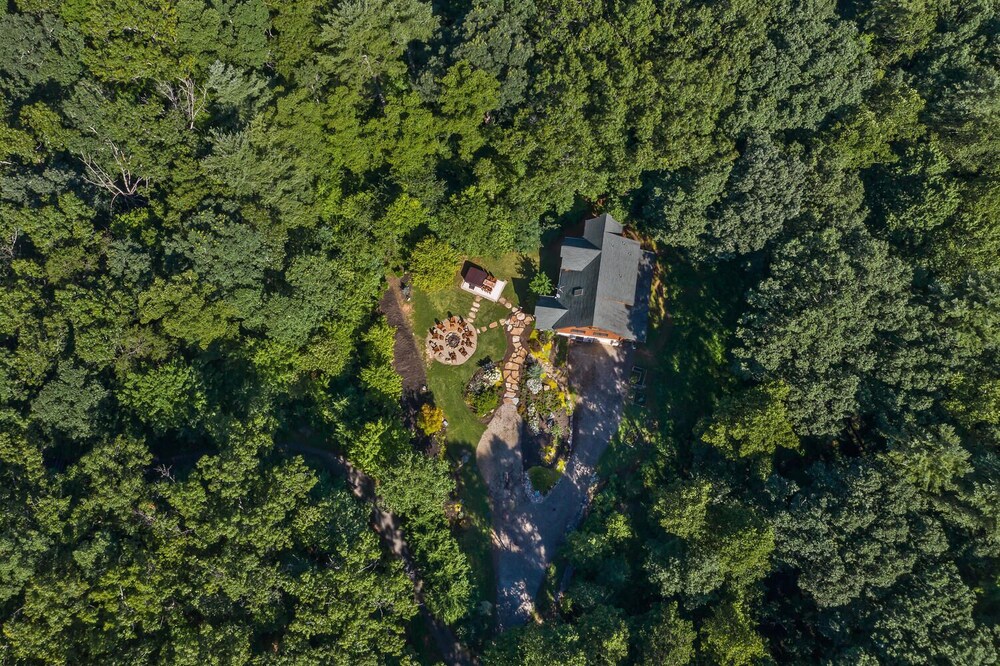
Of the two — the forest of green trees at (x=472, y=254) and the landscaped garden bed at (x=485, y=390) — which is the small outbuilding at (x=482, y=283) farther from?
the landscaped garden bed at (x=485, y=390)

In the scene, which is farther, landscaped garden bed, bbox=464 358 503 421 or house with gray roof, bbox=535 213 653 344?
house with gray roof, bbox=535 213 653 344

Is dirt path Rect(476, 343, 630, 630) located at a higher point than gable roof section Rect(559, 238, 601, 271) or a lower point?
lower

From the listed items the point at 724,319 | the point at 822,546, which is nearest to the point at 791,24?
the point at 724,319

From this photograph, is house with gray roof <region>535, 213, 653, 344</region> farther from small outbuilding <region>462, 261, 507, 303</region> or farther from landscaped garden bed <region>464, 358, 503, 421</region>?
landscaped garden bed <region>464, 358, 503, 421</region>

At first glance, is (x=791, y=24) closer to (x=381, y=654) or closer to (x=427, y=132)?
(x=427, y=132)

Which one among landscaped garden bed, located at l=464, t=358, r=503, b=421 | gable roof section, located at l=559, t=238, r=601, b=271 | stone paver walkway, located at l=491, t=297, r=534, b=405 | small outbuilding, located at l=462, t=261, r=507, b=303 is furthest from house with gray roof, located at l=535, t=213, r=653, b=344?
landscaped garden bed, located at l=464, t=358, r=503, b=421

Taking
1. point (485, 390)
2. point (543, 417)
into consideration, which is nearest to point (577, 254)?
→ point (485, 390)
